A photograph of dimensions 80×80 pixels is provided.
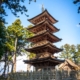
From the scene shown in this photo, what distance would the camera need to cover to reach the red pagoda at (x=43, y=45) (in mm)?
24756

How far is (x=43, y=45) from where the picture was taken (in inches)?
999

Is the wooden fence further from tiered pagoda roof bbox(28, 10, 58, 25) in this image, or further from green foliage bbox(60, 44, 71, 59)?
green foliage bbox(60, 44, 71, 59)

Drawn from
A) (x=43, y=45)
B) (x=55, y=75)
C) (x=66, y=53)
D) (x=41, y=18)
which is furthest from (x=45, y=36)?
(x=66, y=53)

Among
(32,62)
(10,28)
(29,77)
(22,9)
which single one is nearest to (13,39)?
(10,28)

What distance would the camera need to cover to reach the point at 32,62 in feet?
83.3

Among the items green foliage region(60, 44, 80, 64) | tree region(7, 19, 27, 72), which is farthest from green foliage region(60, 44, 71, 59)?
tree region(7, 19, 27, 72)

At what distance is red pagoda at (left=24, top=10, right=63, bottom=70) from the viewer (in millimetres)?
24756

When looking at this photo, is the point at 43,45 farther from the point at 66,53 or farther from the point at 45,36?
the point at 66,53

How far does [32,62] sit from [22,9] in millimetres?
13040

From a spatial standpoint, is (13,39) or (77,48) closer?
(13,39)

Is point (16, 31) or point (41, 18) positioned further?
point (16, 31)

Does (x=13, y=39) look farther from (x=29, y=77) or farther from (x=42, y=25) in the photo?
(x=29, y=77)

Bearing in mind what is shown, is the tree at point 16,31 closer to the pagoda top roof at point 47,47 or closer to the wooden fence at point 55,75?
the pagoda top roof at point 47,47

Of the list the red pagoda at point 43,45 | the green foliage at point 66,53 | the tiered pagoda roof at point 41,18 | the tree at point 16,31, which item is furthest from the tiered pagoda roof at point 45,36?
the green foliage at point 66,53
